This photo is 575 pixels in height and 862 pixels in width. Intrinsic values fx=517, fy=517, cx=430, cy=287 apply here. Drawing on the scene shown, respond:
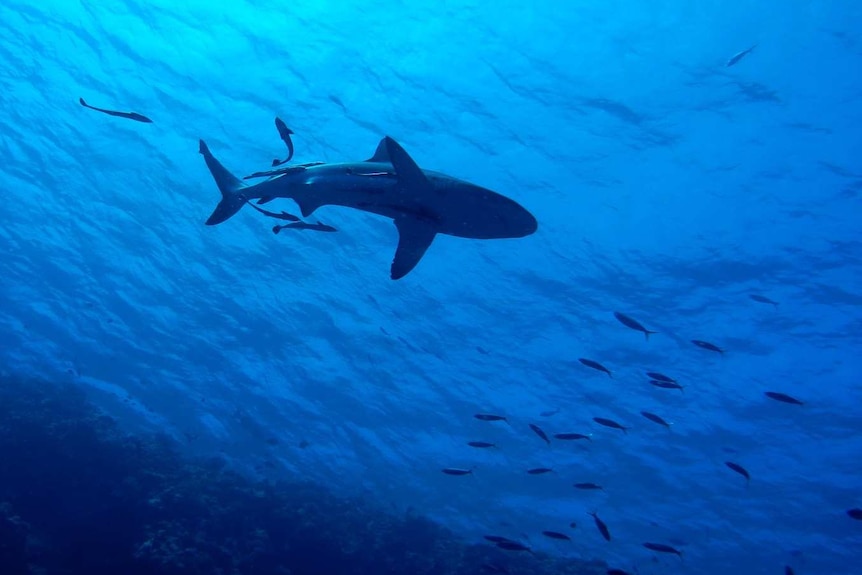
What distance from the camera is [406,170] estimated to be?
5.54 m

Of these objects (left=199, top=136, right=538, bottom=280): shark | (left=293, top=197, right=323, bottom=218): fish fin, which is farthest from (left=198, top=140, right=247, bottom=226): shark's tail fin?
(left=293, top=197, right=323, bottom=218): fish fin

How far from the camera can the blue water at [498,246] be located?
508 inches

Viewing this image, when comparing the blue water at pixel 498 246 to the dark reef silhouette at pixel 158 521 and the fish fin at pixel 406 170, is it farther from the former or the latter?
the fish fin at pixel 406 170

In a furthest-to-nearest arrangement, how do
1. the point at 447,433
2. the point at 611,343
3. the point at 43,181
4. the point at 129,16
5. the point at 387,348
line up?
1. the point at 447,433
2. the point at 387,348
3. the point at 43,181
4. the point at 611,343
5. the point at 129,16

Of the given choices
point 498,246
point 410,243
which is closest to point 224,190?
A: point 410,243

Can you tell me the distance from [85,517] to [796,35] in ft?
77.2

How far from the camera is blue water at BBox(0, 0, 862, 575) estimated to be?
508 inches

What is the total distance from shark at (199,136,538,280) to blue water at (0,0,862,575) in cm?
854

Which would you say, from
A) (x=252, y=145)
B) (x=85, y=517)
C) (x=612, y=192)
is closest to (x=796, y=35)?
(x=612, y=192)

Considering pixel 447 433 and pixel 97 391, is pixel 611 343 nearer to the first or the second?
pixel 447 433

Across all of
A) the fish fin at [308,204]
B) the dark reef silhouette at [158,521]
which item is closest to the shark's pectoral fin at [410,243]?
the fish fin at [308,204]

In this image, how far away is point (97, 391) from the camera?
35906mm

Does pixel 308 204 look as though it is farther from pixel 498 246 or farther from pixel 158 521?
pixel 158 521

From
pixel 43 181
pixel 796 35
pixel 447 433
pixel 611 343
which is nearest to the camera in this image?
pixel 796 35
